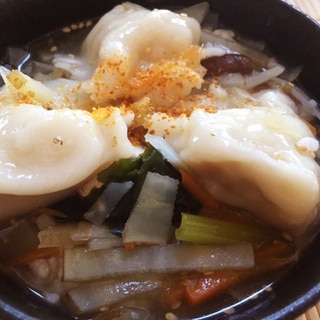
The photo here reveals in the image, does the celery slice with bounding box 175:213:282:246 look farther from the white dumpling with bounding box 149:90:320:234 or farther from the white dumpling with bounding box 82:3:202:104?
the white dumpling with bounding box 82:3:202:104

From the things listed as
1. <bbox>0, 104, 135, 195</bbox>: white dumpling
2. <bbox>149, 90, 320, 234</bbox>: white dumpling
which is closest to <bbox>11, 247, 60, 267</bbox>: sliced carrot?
<bbox>0, 104, 135, 195</bbox>: white dumpling

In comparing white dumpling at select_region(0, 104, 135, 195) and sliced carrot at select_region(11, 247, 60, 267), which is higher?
white dumpling at select_region(0, 104, 135, 195)

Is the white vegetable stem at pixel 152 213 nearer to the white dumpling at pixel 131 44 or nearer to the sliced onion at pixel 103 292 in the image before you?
the sliced onion at pixel 103 292

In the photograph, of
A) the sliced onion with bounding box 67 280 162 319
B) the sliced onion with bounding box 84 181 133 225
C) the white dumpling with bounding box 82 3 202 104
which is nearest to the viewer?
the sliced onion with bounding box 67 280 162 319

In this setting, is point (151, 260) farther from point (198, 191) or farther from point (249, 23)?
point (249, 23)

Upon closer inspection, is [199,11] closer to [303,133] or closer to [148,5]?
[148,5]

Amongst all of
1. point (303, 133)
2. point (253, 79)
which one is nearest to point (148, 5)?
point (253, 79)

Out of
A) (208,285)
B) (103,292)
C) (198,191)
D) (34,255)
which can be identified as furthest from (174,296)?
(34,255)
